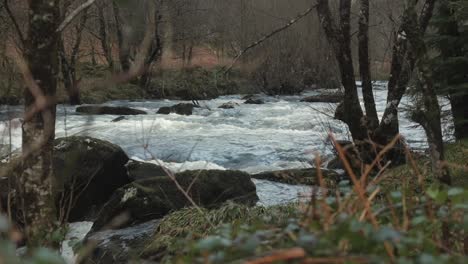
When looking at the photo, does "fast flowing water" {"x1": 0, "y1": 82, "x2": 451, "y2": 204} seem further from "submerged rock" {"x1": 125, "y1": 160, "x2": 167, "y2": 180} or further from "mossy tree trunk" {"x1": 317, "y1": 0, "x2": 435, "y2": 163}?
"mossy tree trunk" {"x1": 317, "y1": 0, "x2": 435, "y2": 163}

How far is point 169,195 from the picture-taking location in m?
7.76

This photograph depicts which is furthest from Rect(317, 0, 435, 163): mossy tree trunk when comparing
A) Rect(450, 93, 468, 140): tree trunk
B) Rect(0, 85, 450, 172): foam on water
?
Rect(450, 93, 468, 140): tree trunk

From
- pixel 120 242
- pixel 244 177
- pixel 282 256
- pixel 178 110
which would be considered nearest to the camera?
pixel 282 256

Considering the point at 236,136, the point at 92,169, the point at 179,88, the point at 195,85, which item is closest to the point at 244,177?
the point at 92,169

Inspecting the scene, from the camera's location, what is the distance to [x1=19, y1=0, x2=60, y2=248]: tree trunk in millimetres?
3982

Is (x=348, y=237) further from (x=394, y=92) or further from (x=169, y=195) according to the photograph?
(x=394, y=92)

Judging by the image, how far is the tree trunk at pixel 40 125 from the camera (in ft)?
13.1

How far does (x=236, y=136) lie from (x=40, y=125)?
12.1 m

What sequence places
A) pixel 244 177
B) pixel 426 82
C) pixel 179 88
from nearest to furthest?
1. pixel 426 82
2. pixel 244 177
3. pixel 179 88

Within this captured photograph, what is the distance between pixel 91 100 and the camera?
960 inches

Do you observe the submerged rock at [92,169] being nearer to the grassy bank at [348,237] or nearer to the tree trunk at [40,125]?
the tree trunk at [40,125]

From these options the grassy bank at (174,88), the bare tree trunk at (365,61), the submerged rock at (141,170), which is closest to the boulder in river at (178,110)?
the grassy bank at (174,88)

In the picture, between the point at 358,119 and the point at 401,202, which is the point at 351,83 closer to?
the point at 358,119

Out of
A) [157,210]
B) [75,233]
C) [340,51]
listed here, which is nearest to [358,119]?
[340,51]
